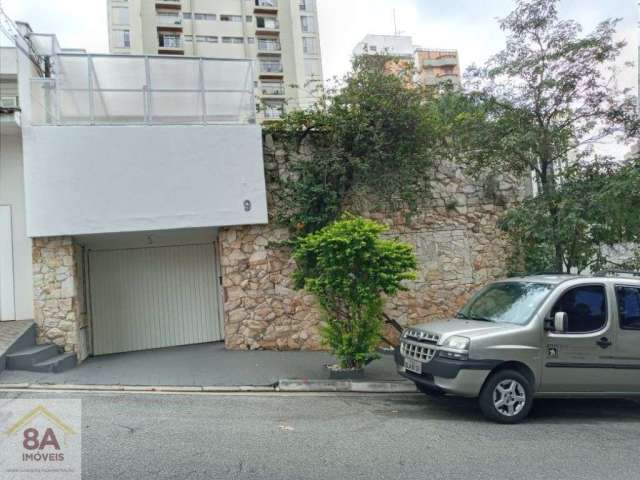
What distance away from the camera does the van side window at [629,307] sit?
7160 millimetres

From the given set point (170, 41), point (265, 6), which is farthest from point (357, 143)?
point (265, 6)

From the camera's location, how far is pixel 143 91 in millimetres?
10555

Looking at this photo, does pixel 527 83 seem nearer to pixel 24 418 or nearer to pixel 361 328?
pixel 361 328

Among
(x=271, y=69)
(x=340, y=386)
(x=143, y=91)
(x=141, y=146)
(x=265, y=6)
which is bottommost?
(x=340, y=386)

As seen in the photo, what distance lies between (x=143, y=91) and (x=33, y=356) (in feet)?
17.9

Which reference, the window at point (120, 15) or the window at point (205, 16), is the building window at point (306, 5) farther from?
the window at point (120, 15)

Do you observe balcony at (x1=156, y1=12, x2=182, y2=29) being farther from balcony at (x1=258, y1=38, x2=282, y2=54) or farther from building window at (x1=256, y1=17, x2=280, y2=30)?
balcony at (x1=258, y1=38, x2=282, y2=54)

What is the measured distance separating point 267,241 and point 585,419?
6574 mm

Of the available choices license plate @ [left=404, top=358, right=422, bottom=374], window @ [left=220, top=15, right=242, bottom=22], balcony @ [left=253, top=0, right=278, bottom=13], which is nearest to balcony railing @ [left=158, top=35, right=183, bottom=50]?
window @ [left=220, top=15, right=242, bottom=22]

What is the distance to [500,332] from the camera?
6.60 meters

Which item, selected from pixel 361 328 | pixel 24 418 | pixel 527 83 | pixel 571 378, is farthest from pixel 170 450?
pixel 527 83

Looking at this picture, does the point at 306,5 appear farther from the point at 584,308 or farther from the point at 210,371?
the point at 584,308

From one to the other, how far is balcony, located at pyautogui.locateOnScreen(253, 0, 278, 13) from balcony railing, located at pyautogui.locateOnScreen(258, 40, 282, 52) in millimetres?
2881

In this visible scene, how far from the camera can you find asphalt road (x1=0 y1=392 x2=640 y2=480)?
15.5 ft
